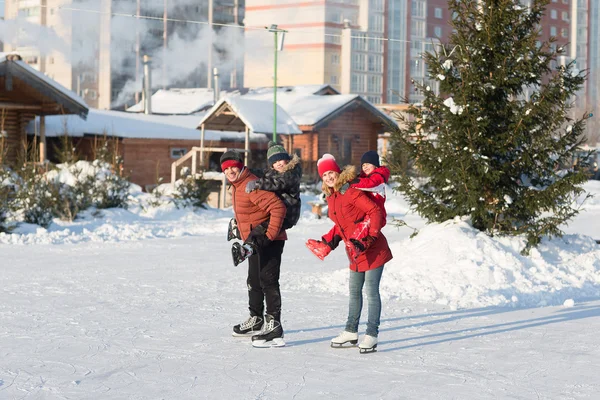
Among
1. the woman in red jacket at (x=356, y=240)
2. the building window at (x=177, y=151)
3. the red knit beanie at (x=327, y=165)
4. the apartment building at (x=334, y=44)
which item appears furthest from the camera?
the apartment building at (x=334, y=44)

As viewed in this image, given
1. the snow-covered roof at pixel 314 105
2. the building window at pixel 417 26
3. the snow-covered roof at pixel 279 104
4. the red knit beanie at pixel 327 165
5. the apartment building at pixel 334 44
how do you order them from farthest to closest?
the building window at pixel 417 26
the apartment building at pixel 334 44
the snow-covered roof at pixel 314 105
the snow-covered roof at pixel 279 104
the red knit beanie at pixel 327 165

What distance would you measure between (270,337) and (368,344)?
785 mm

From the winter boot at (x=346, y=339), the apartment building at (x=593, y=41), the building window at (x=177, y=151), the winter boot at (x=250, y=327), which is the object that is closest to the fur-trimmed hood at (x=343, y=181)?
the winter boot at (x=346, y=339)

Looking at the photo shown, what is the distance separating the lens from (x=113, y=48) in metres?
117

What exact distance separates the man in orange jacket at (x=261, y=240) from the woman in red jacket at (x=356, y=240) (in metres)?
0.37

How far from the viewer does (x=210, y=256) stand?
15500 millimetres

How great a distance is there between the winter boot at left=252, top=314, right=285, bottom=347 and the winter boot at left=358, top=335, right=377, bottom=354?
0.64 meters

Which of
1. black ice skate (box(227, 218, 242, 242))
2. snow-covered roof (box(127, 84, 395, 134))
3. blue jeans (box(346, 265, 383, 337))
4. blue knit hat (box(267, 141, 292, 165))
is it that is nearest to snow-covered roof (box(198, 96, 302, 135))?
snow-covered roof (box(127, 84, 395, 134))

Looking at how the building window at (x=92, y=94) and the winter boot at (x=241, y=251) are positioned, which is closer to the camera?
the winter boot at (x=241, y=251)

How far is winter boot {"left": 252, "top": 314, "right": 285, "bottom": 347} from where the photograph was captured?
770 cm

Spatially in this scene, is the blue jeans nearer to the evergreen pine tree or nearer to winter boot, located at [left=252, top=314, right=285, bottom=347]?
winter boot, located at [left=252, top=314, right=285, bottom=347]

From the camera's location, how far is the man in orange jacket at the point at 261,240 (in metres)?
7.70

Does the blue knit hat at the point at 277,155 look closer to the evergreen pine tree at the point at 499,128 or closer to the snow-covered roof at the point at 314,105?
the evergreen pine tree at the point at 499,128

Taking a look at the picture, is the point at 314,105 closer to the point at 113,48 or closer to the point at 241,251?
the point at 241,251
